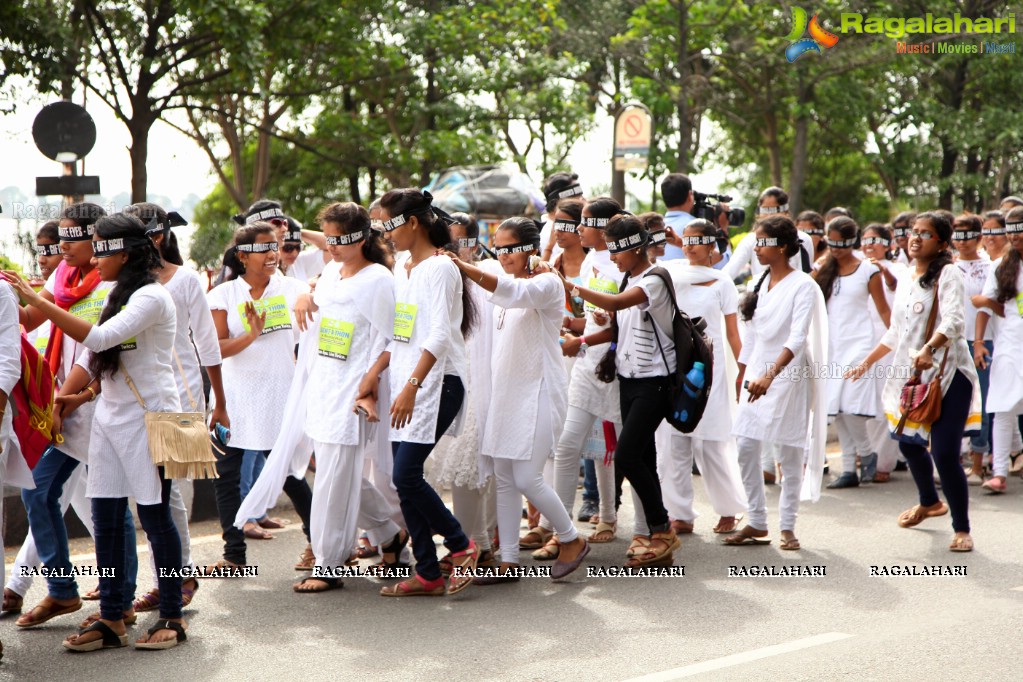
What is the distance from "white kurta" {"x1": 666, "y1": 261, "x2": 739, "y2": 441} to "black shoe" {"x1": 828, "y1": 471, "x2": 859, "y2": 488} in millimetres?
1935

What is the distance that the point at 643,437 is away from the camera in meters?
6.59

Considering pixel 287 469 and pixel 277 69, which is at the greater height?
pixel 277 69

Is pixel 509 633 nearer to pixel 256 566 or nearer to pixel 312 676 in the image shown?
pixel 312 676

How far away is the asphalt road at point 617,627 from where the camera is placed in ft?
16.3

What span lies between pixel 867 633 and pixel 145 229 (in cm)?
367

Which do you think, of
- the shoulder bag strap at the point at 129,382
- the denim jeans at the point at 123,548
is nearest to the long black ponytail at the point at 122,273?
the shoulder bag strap at the point at 129,382

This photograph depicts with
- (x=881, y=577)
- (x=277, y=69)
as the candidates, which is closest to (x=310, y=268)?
(x=881, y=577)

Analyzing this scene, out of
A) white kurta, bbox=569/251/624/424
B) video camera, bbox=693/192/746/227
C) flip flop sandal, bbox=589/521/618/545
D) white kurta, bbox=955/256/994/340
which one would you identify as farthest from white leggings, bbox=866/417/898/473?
white kurta, bbox=569/251/624/424

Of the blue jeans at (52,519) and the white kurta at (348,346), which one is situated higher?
the white kurta at (348,346)

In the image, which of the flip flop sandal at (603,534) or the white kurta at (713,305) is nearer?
the flip flop sandal at (603,534)

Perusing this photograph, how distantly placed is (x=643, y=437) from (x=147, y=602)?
8.82ft

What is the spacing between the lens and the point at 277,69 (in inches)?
784

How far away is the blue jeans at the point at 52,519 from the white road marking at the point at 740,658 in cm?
247

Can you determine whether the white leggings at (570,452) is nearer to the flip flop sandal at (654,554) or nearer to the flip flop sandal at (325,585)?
the flip flop sandal at (654,554)
